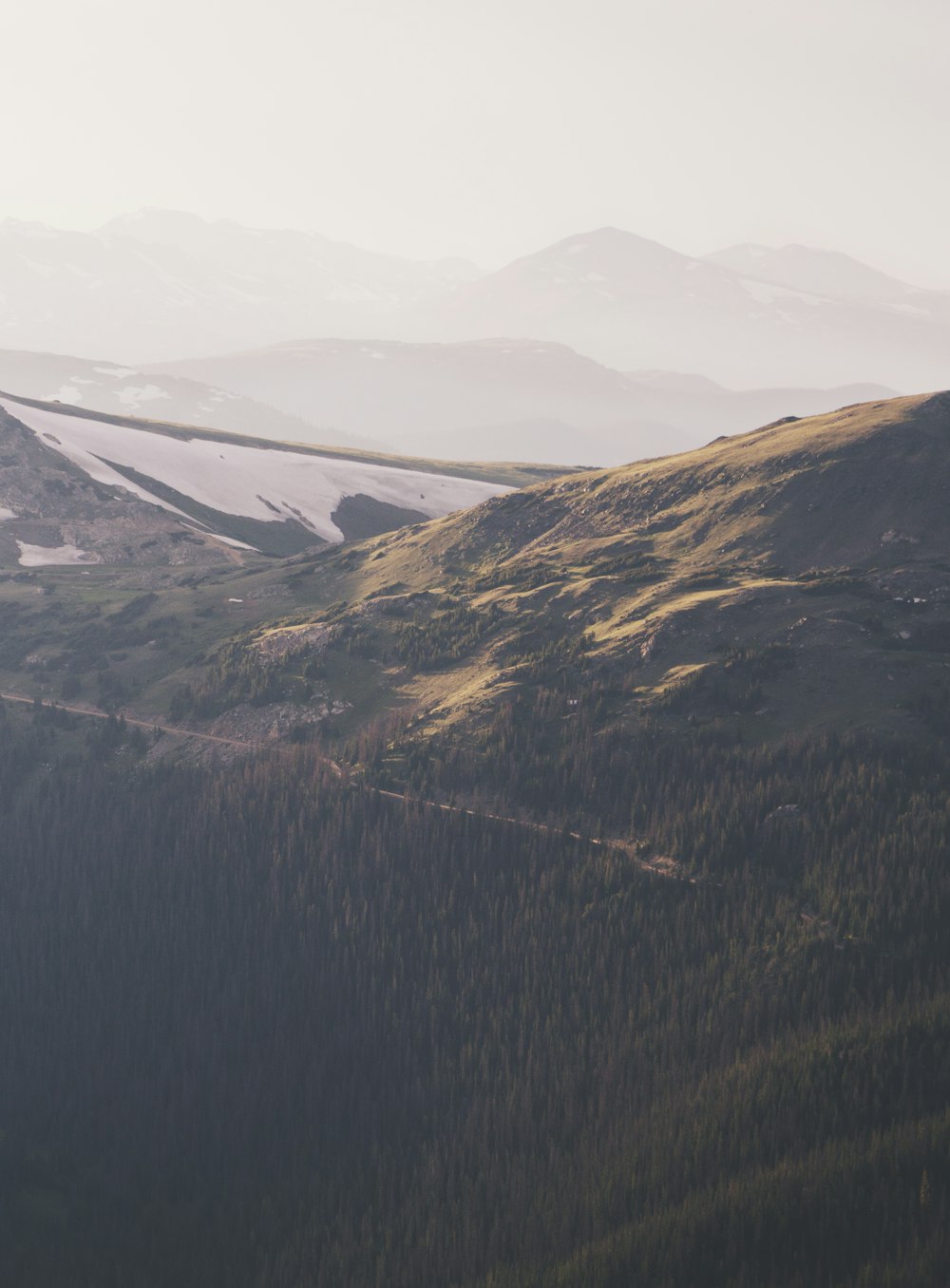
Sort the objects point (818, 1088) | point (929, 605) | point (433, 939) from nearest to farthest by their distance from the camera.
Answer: point (818, 1088) < point (433, 939) < point (929, 605)

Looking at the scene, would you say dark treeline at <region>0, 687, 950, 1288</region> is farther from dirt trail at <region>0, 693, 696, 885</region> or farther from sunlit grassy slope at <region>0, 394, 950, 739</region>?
sunlit grassy slope at <region>0, 394, 950, 739</region>

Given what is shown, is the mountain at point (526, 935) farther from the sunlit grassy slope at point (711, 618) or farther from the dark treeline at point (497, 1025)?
the sunlit grassy slope at point (711, 618)

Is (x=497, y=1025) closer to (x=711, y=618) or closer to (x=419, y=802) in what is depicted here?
(x=419, y=802)

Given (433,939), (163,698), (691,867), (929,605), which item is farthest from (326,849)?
(929,605)

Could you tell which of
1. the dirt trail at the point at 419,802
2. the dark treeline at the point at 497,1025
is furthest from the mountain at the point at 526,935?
the dirt trail at the point at 419,802

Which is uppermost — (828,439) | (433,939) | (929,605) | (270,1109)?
(828,439)

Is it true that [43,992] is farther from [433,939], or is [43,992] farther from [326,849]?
[433,939]
